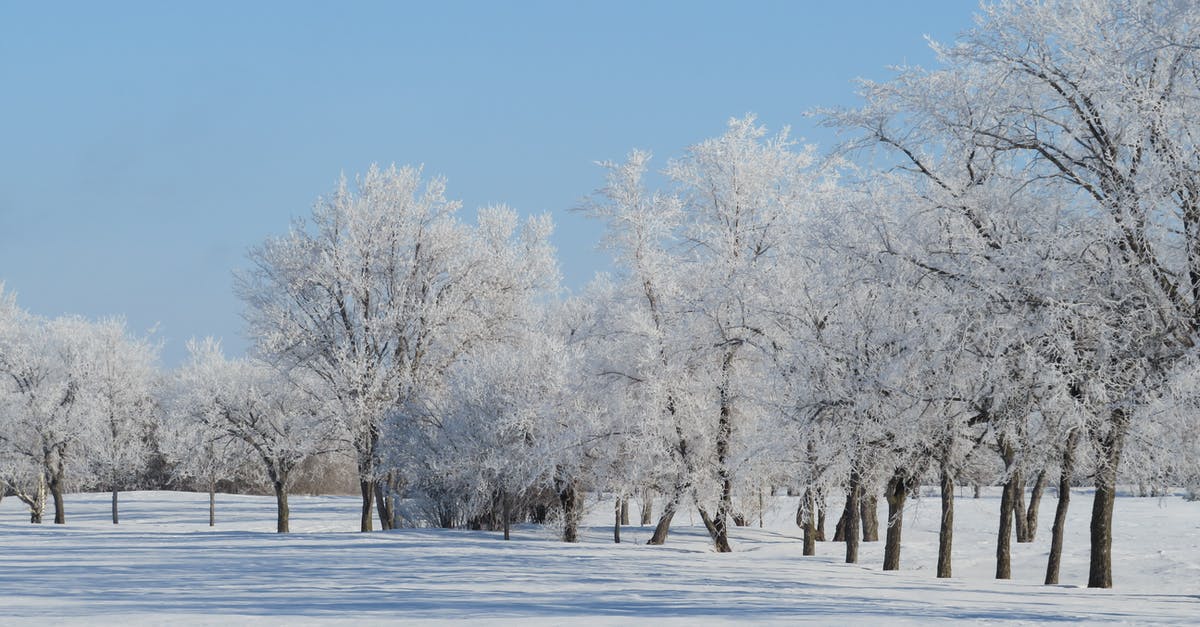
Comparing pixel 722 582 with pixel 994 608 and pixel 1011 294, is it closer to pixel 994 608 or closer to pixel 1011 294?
pixel 994 608

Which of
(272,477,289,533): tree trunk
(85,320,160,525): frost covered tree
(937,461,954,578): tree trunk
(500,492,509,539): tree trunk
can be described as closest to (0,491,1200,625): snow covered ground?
(937,461,954,578): tree trunk

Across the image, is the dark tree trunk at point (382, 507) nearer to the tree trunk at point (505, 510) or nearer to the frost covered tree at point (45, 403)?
the tree trunk at point (505, 510)

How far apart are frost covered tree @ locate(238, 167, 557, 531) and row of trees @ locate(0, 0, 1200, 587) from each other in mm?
95

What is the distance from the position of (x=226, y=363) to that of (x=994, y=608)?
48469mm

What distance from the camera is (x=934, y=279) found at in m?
15.1

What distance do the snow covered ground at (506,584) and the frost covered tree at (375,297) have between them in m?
4.58

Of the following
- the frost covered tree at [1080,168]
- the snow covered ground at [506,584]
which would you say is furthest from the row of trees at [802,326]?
the snow covered ground at [506,584]

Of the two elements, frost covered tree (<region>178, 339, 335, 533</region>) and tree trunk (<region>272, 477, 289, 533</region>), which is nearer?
frost covered tree (<region>178, 339, 335, 533</region>)

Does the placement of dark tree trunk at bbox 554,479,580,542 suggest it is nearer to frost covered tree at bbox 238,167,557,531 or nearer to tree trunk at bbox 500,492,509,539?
tree trunk at bbox 500,492,509,539

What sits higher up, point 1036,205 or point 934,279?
point 1036,205

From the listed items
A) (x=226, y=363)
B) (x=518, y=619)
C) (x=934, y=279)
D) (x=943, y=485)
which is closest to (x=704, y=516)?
Result: (x=943, y=485)

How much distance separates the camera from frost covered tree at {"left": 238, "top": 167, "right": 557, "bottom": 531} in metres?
32.3

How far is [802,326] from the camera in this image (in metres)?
22.4

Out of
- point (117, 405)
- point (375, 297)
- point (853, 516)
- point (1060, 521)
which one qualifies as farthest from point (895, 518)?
point (117, 405)
